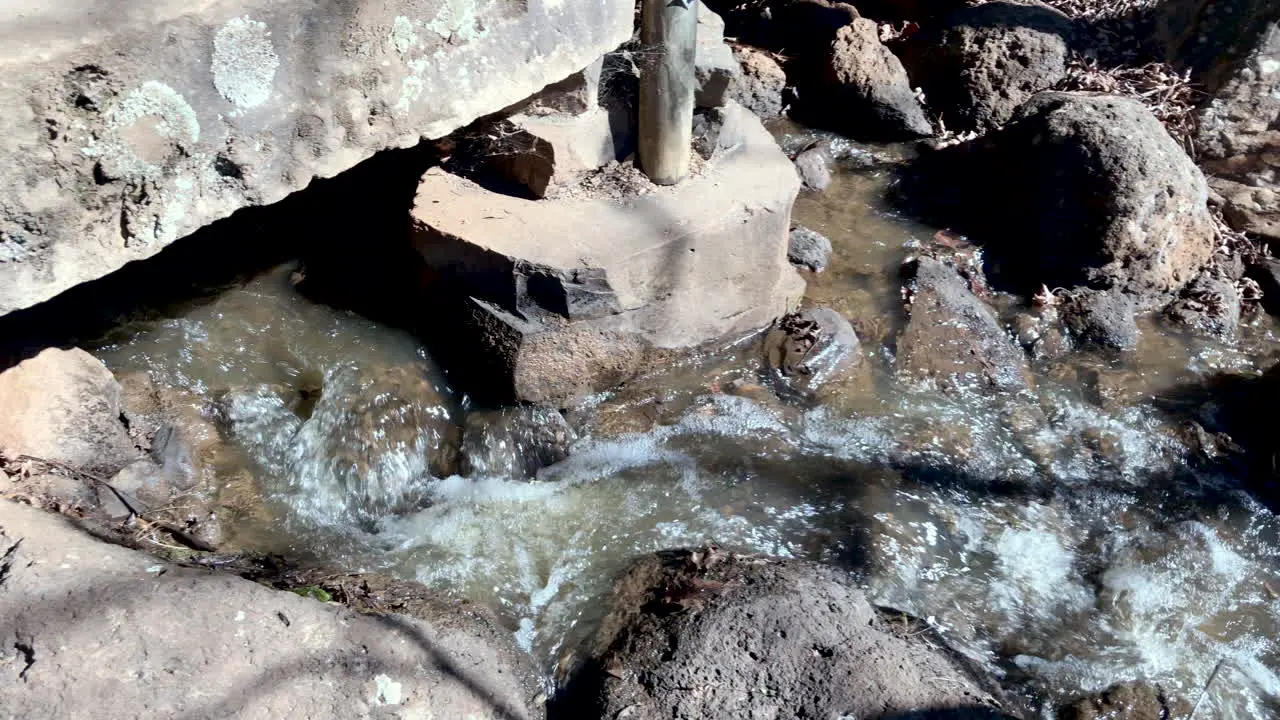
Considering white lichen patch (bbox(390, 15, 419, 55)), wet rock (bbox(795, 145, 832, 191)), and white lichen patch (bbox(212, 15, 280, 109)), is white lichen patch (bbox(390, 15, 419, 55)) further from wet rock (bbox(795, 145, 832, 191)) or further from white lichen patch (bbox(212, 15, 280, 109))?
wet rock (bbox(795, 145, 832, 191))

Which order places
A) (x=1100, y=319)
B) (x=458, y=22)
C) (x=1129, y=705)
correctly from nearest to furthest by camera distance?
(x=1129, y=705) < (x=458, y=22) < (x=1100, y=319)

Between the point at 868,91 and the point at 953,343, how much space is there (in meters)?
1.93

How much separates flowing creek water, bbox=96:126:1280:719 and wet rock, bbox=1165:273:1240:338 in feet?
1.25

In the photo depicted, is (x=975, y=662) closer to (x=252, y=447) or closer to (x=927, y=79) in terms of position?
(x=252, y=447)

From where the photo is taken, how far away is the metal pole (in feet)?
11.1

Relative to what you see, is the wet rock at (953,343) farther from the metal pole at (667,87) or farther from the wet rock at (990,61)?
the wet rock at (990,61)

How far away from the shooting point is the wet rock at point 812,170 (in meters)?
4.98

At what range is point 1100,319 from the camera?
4188 millimetres

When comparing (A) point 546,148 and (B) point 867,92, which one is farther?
(B) point 867,92

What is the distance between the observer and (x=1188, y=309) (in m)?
4.35

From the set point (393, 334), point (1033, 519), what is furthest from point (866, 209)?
point (393, 334)

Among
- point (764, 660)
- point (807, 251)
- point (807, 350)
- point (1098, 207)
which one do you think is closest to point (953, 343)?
point (807, 350)

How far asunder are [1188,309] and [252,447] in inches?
158

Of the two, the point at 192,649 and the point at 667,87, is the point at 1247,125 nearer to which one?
the point at 667,87
